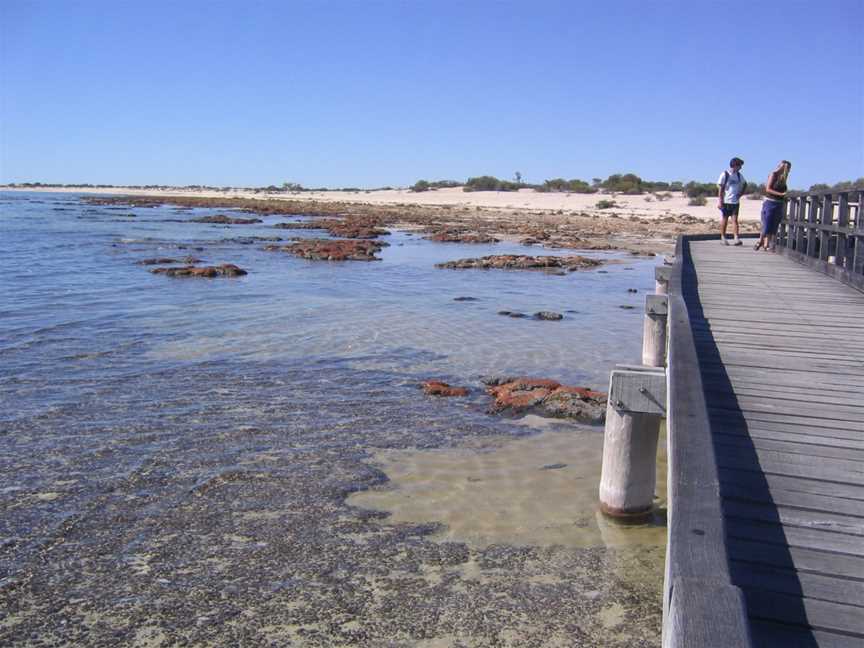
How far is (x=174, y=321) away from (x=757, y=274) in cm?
918

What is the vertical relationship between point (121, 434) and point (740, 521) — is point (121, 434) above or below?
below

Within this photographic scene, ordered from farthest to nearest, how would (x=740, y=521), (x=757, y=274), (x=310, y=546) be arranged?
(x=757, y=274) → (x=310, y=546) → (x=740, y=521)

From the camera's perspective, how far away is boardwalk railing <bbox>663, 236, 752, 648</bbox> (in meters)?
1.86

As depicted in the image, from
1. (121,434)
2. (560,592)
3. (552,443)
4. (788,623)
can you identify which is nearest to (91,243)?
(121,434)

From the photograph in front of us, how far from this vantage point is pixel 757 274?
36.1 ft

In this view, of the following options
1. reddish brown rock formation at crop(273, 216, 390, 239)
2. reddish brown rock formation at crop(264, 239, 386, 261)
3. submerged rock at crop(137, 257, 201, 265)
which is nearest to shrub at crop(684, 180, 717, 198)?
reddish brown rock formation at crop(273, 216, 390, 239)

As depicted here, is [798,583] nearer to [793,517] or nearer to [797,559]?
[797,559]

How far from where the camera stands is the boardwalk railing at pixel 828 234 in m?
9.02

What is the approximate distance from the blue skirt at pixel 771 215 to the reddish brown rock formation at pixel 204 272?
12282 mm

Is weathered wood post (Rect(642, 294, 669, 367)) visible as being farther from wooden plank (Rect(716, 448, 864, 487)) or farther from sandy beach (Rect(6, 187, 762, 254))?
sandy beach (Rect(6, 187, 762, 254))

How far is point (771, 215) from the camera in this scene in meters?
13.7

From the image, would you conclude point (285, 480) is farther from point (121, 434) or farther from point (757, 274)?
point (757, 274)

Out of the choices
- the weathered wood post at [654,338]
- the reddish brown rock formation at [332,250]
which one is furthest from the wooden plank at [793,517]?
the reddish brown rock formation at [332,250]

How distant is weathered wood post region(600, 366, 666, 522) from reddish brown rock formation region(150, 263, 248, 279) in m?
15.6
